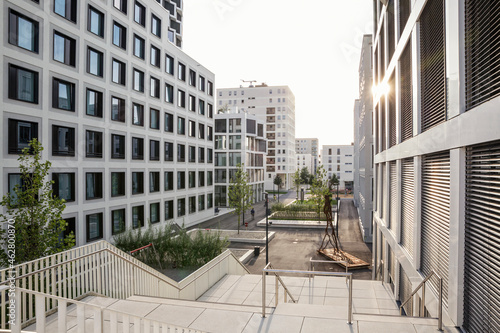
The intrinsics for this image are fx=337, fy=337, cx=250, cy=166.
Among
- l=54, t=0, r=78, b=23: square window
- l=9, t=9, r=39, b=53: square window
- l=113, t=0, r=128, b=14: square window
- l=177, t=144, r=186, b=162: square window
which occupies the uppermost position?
l=113, t=0, r=128, b=14: square window

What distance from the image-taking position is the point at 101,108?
21.4 meters

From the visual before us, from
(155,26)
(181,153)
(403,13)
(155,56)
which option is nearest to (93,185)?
(181,153)

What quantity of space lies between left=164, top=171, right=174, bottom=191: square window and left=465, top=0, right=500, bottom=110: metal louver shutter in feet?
88.1

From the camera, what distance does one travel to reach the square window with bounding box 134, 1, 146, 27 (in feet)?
83.6

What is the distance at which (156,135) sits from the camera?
27.9 metres

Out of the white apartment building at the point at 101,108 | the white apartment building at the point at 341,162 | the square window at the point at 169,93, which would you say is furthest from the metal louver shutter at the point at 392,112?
the white apartment building at the point at 341,162

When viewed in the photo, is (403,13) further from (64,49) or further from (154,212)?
(154,212)

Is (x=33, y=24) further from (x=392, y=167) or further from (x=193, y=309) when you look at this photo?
(x=392, y=167)

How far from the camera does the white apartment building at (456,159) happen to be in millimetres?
4375

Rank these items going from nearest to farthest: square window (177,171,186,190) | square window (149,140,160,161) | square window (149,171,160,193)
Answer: square window (149,171,160,193) → square window (149,140,160,161) → square window (177,171,186,190)

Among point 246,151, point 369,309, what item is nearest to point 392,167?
point 369,309

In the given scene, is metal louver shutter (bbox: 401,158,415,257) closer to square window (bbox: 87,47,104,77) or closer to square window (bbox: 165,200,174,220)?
square window (bbox: 87,47,104,77)

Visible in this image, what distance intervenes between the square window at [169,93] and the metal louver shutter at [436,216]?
83.2 feet

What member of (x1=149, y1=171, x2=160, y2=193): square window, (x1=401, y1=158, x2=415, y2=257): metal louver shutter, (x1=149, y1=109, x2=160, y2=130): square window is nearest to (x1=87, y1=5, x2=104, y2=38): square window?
(x1=149, y1=109, x2=160, y2=130): square window
